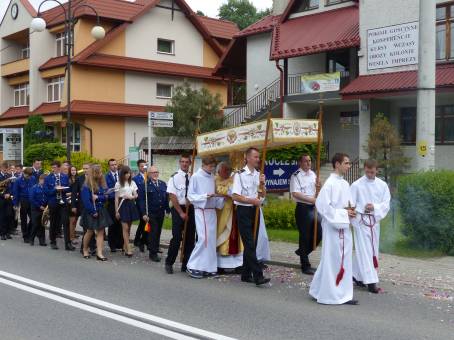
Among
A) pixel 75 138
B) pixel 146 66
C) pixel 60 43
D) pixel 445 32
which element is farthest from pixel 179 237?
pixel 60 43

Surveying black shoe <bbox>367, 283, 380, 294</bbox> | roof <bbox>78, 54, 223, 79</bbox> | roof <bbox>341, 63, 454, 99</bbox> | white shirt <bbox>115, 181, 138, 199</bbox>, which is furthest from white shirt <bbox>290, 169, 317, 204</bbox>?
roof <bbox>78, 54, 223, 79</bbox>

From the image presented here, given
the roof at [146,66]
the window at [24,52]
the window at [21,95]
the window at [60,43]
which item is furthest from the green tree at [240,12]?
the window at [60,43]

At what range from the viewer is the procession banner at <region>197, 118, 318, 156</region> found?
31.6 feet

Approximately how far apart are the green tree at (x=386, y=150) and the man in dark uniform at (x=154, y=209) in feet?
35.1

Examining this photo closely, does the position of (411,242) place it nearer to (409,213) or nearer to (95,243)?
(409,213)

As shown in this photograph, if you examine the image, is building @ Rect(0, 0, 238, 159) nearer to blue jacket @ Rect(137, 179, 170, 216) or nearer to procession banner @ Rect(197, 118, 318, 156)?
Answer: blue jacket @ Rect(137, 179, 170, 216)

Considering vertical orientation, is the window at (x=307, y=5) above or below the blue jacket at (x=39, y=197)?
above

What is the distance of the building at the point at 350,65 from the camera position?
73.4 feet

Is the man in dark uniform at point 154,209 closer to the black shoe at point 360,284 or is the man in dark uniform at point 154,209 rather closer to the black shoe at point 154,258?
the black shoe at point 154,258

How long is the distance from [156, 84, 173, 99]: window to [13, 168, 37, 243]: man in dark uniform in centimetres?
2393

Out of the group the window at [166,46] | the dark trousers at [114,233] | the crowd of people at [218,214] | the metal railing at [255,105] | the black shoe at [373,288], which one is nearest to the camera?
the crowd of people at [218,214]

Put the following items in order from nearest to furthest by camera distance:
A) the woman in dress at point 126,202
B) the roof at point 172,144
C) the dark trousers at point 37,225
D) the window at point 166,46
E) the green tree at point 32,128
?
the woman in dress at point 126,202, the dark trousers at point 37,225, the roof at point 172,144, the green tree at point 32,128, the window at point 166,46

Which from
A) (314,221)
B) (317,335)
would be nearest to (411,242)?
(314,221)

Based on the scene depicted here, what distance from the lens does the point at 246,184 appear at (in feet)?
30.9
